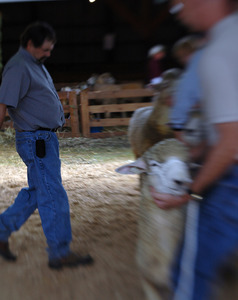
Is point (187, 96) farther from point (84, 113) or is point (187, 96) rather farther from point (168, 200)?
point (84, 113)

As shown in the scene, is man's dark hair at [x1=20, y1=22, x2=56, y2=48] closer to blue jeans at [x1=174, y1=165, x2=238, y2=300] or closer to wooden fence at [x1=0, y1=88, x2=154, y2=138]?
blue jeans at [x1=174, y1=165, x2=238, y2=300]

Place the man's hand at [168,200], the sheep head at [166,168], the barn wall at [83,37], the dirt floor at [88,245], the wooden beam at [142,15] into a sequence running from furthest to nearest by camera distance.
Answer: the barn wall at [83,37], the wooden beam at [142,15], the dirt floor at [88,245], the sheep head at [166,168], the man's hand at [168,200]

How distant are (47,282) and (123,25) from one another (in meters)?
14.2

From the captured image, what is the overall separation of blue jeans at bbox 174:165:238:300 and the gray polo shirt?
138 centimetres

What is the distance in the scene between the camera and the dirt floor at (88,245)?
1.87 metres

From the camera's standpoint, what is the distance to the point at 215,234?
0.88 m

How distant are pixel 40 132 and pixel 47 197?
1.43ft

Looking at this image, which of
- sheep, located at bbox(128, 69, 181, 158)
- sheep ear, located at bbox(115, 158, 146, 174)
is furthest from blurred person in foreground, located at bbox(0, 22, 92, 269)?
sheep, located at bbox(128, 69, 181, 158)

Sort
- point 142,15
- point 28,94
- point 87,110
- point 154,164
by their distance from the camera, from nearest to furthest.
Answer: point 154,164 → point 28,94 → point 87,110 → point 142,15

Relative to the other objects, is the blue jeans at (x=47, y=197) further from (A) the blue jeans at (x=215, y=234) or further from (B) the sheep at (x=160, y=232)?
(A) the blue jeans at (x=215, y=234)

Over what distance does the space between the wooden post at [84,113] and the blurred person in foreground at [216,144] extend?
674 centimetres

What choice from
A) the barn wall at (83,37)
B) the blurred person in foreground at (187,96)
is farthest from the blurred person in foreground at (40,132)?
the barn wall at (83,37)

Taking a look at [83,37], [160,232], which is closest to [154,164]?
[160,232]

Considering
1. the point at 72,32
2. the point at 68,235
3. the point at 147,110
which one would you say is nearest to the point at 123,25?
the point at 72,32
